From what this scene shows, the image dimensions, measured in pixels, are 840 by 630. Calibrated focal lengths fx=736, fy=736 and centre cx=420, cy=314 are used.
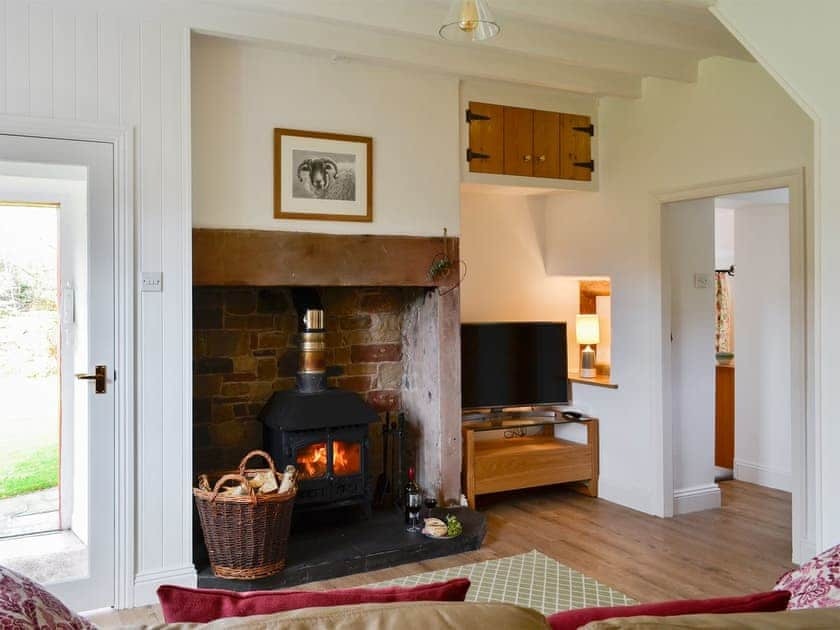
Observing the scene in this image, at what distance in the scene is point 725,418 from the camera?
19.7 feet

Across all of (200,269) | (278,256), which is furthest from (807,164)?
(200,269)

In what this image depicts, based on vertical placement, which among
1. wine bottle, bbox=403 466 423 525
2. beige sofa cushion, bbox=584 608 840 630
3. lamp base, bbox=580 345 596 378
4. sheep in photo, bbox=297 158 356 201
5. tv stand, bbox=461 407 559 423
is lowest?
wine bottle, bbox=403 466 423 525

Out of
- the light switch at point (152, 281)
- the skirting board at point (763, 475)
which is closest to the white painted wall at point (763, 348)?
the skirting board at point (763, 475)

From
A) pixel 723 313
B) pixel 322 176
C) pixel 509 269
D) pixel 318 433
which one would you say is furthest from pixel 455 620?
pixel 723 313

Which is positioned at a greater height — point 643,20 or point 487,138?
point 643,20

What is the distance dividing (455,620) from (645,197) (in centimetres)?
431

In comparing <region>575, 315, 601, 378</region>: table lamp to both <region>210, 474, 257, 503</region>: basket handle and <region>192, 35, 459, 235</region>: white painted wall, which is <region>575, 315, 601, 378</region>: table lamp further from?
<region>210, 474, 257, 503</region>: basket handle

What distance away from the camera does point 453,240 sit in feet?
15.0

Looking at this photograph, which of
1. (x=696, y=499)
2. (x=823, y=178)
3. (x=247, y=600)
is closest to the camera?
(x=247, y=600)

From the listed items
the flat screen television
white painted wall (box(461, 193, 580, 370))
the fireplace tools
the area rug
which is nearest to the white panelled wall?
the area rug

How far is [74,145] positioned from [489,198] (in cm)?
303

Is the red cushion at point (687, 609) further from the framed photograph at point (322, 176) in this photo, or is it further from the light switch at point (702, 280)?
the light switch at point (702, 280)

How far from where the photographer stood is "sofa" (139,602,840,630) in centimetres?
105

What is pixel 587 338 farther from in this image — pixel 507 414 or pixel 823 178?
pixel 823 178
